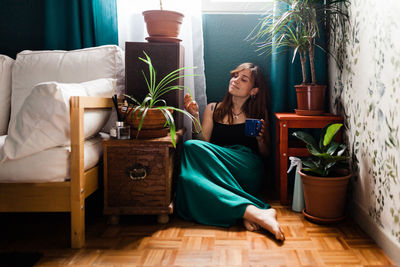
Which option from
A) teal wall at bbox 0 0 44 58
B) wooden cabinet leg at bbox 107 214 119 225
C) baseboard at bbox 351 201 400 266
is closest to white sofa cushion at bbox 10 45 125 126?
teal wall at bbox 0 0 44 58

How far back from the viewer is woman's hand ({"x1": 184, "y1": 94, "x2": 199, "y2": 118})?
1924 millimetres

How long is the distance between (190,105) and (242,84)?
0.35 meters

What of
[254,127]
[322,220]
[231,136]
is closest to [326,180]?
[322,220]

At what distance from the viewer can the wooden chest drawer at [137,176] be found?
1.57 meters

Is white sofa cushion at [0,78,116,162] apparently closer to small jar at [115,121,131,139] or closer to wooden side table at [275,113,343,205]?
small jar at [115,121,131,139]

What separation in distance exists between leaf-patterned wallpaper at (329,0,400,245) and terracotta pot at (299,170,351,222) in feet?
0.32

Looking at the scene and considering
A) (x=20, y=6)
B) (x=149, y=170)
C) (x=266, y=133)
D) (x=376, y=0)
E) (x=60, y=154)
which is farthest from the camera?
(x=20, y=6)

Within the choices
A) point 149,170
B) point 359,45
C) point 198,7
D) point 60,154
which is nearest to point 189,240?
point 149,170

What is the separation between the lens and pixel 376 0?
142cm

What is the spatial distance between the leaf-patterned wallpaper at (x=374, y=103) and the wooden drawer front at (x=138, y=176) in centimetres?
92

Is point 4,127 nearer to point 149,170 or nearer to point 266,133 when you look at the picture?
point 149,170

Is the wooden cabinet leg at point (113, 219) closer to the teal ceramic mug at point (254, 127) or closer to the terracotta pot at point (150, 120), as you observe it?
the terracotta pot at point (150, 120)

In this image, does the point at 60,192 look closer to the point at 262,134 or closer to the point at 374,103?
the point at 262,134

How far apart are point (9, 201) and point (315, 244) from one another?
126cm
